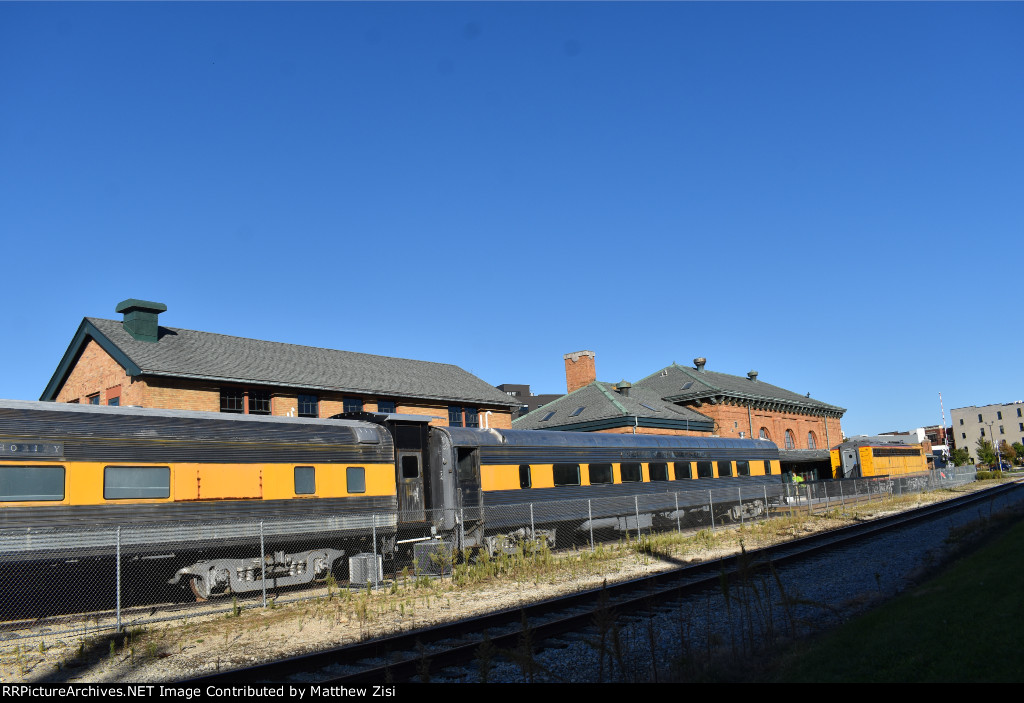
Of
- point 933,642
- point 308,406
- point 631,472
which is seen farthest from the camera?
point 308,406

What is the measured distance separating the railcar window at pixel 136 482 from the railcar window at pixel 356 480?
4198 mm

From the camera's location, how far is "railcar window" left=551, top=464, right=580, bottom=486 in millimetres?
23625

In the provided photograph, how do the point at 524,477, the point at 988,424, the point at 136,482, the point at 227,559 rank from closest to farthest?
1. the point at 136,482
2. the point at 227,559
3. the point at 524,477
4. the point at 988,424

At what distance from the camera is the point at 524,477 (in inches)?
885

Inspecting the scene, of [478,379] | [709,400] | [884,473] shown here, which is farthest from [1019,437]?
[478,379]

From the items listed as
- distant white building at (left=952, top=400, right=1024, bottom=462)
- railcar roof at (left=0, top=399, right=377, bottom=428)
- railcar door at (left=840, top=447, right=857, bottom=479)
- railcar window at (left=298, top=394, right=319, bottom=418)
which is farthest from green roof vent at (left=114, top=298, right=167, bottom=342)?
distant white building at (left=952, top=400, right=1024, bottom=462)

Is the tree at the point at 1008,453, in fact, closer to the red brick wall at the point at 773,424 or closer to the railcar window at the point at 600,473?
the red brick wall at the point at 773,424

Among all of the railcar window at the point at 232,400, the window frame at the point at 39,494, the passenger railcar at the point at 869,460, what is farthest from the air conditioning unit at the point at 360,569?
the passenger railcar at the point at 869,460

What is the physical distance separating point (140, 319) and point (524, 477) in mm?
16665

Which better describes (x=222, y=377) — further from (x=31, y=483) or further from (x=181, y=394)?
(x=31, y=483)

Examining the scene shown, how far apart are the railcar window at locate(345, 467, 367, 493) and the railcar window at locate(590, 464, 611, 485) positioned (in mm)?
8991

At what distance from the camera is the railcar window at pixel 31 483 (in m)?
13.1

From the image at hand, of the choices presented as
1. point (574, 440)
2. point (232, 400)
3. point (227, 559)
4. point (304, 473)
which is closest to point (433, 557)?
point (304, 473)

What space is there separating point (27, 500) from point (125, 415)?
7.33 ft
